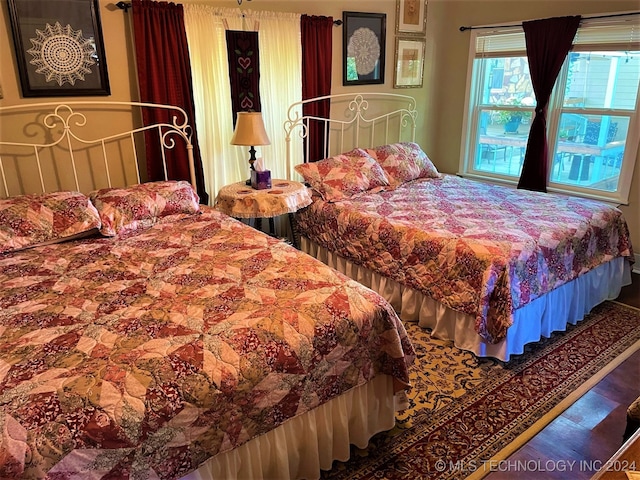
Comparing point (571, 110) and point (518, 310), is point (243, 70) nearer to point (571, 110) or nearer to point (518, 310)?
point (518, 310)

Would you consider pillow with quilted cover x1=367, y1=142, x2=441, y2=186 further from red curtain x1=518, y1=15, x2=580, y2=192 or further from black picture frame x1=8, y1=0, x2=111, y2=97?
black picture frame x1=8, y1=0, x2=111, y2=97

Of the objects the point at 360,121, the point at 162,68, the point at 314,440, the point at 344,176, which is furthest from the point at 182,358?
the point at 360,121

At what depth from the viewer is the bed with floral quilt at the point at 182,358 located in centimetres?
125

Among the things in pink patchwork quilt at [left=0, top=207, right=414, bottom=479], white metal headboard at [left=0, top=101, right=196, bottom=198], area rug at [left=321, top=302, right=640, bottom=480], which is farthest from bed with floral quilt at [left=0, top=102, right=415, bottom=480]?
white metal headboard at [left=0, top=101, right=196, bottom=198]

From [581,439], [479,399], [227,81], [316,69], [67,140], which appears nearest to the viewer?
[581,439]

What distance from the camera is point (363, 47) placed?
3.87 meters

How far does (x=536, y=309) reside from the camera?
2.52 meters

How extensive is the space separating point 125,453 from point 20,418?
0.94ft

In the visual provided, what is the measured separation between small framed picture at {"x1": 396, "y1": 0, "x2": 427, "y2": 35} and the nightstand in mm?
1934

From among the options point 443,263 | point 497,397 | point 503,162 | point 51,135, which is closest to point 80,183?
point 51,135

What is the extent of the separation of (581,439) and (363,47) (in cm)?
324

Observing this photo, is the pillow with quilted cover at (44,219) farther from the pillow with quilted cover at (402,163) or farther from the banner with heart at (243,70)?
the pillow with quilted cover at (402,163)

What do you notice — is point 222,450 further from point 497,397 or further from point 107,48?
point 107,48

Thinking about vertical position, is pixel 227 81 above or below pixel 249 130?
above
